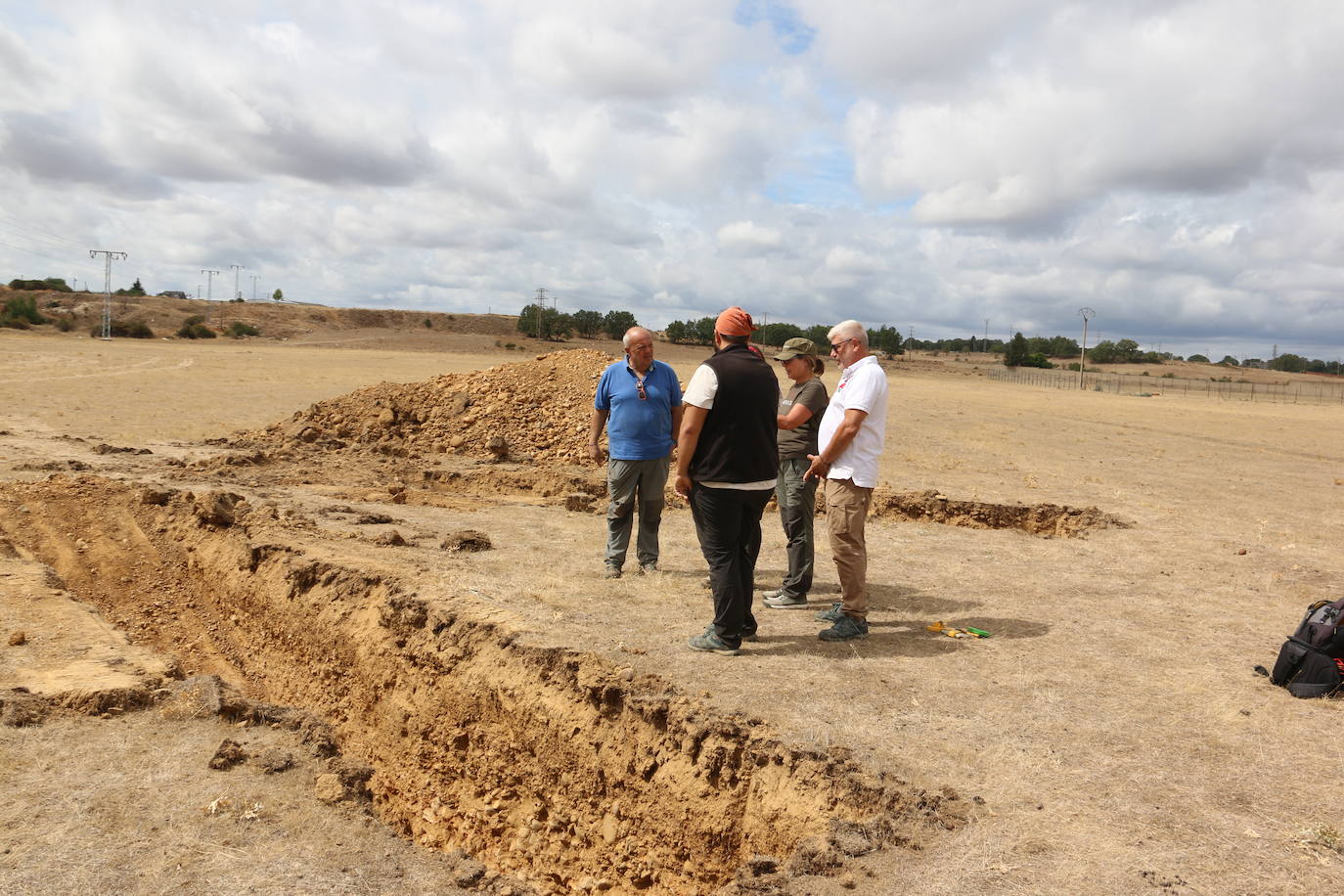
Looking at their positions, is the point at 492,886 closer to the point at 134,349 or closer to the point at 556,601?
the point at 556,601

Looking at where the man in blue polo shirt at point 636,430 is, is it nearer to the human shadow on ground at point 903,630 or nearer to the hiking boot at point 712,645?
the human shadow on ground at point 903,630

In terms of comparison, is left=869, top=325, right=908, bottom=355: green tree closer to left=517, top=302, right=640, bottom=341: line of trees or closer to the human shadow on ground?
left=517, top=302, right=640, bottom=341: line of trees

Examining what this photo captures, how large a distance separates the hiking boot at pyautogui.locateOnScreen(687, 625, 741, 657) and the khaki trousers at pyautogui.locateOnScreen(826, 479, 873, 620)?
808 millimetres

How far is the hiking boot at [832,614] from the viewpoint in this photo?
5709 millimetres

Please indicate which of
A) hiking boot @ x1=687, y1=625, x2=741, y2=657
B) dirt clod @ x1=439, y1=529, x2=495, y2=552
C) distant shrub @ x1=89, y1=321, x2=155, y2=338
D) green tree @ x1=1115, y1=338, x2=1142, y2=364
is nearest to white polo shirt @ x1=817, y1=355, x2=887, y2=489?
hiking boot @ x1=687, y1=625, x2=741, y2=657

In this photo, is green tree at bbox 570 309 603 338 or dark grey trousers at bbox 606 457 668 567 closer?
dark grey trousers at bbox 606 457 668 567

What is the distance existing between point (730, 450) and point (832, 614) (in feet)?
5.29

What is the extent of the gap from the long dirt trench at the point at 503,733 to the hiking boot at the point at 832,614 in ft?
4.76

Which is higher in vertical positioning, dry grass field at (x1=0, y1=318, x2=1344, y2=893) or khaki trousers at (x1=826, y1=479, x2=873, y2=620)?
khaki trousers at (x1=826, y1=479, x2=873, y2=620)

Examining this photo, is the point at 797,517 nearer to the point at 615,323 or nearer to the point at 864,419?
the point at 864,419

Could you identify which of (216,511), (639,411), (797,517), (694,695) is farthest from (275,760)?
(216,511)

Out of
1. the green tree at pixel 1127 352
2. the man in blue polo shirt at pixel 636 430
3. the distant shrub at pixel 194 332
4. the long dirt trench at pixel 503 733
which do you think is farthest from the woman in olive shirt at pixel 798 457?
the green tree at pixel 1127 352

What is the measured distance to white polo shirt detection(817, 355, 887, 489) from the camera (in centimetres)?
519

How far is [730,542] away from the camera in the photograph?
5062 mm
